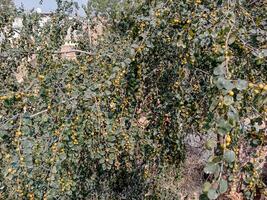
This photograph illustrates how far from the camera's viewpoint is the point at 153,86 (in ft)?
9.12

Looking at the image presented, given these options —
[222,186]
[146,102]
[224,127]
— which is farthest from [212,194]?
[146,102]

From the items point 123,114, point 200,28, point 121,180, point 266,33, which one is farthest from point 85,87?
point 121,180

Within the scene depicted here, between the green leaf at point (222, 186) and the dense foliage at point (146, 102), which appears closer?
the green leaf at point (222, 186)

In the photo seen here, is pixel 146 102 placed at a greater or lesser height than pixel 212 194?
lesser

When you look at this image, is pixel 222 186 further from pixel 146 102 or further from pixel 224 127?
pixel 146 102

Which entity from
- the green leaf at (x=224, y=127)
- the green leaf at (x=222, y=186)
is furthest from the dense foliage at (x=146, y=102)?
the green leaf at (x=222, y=186)

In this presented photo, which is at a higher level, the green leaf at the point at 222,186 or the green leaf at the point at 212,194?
the green leaf at the point at 222,186

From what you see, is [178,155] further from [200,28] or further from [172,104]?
[200,28]

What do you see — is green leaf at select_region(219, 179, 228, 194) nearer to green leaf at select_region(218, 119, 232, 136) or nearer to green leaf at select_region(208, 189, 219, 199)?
green leaf at select_region(208, 189, 219, 199)

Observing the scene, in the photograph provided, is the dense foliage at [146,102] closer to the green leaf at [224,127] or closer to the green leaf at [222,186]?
the green leaf at [224,127]

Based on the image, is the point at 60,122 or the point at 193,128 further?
the point at 193,128

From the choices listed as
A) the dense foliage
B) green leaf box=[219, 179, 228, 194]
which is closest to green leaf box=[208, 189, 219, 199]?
green leaf box=[219, 179, 228, 194]

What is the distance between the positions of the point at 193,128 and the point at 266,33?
126cm

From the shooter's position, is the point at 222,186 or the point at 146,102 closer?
the point at 222,186
